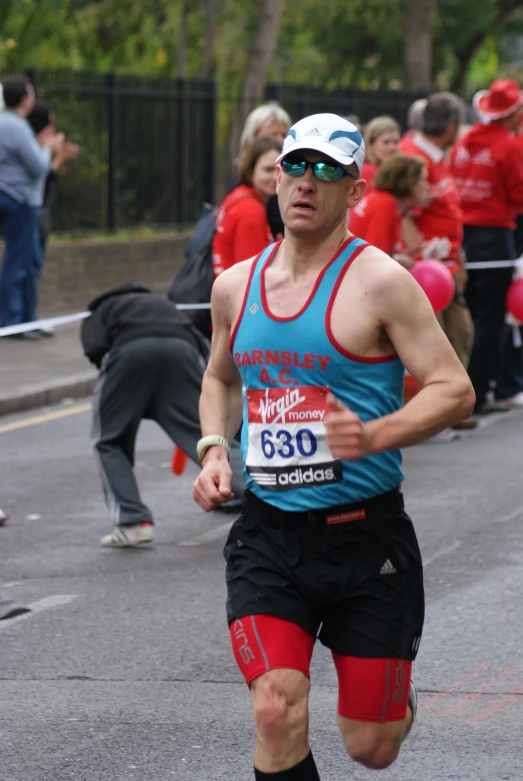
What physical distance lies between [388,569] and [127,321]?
3.95 m

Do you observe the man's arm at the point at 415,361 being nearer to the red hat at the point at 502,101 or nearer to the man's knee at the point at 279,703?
the man's knee at the point at 279,703

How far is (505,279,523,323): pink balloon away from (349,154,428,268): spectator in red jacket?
1.91m

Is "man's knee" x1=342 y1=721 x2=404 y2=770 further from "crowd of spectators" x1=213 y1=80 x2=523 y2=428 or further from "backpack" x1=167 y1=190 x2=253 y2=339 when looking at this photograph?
"crowd of spectators" x1=213 y1=80 x2=523 y2=428

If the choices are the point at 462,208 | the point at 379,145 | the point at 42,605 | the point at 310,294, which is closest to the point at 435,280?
the point at 379,145

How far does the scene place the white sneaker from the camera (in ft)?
24.8

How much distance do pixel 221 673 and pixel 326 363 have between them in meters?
2.12

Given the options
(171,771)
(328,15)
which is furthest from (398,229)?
(328,15)

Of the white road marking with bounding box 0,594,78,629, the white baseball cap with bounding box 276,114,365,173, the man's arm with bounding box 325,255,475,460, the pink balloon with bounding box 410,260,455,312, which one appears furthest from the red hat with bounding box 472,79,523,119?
the man's arm with bounding box 325,255,475,460

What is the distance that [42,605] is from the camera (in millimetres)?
6598

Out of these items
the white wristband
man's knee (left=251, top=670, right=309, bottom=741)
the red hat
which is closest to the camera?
man's knee (left=251, top=670, right=309, bottom=741)

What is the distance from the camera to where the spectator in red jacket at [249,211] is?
26.6 feet

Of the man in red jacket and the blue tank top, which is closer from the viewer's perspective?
the blue tank top

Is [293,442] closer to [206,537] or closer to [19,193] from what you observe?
[206,537]

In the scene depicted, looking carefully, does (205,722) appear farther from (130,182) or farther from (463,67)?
(463,67)
